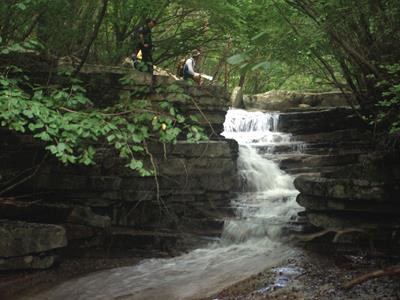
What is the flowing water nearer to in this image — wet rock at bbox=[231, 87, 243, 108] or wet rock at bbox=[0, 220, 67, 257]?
wet rock at bbox=[0, 220, 67, 257]

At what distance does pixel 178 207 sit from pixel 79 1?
4713 mm

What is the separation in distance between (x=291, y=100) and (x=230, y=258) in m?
13.2

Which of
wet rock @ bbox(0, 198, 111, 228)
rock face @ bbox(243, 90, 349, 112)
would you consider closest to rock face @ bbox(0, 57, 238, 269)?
wet rock @ bbox(0, 198, 111, 228)

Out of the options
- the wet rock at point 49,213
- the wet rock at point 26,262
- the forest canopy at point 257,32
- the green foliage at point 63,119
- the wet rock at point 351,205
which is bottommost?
the wet rock at point 26,262

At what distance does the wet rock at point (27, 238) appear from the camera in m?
7.09

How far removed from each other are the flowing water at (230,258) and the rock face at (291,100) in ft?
24.6

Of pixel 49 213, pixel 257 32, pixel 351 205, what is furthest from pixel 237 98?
pixel 49 213

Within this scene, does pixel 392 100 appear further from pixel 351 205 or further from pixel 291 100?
pixel 291 100

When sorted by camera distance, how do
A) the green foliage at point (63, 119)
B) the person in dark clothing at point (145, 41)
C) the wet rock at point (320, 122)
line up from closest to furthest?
the green foliage at point (63, 119)
the person in dark clothing at point (145, 41)
the wet rock at point (320, 122)

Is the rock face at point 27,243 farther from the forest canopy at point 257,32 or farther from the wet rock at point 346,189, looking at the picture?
the wet rock at point 346,189

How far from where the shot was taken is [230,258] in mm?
8133

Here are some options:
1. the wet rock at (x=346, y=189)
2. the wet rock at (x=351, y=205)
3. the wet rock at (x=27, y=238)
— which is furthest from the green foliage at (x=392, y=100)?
the wet rock at (x=27, y=238)

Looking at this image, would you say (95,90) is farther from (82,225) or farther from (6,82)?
(6,82)

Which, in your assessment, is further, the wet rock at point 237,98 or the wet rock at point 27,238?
the wet rock at point 237,98
